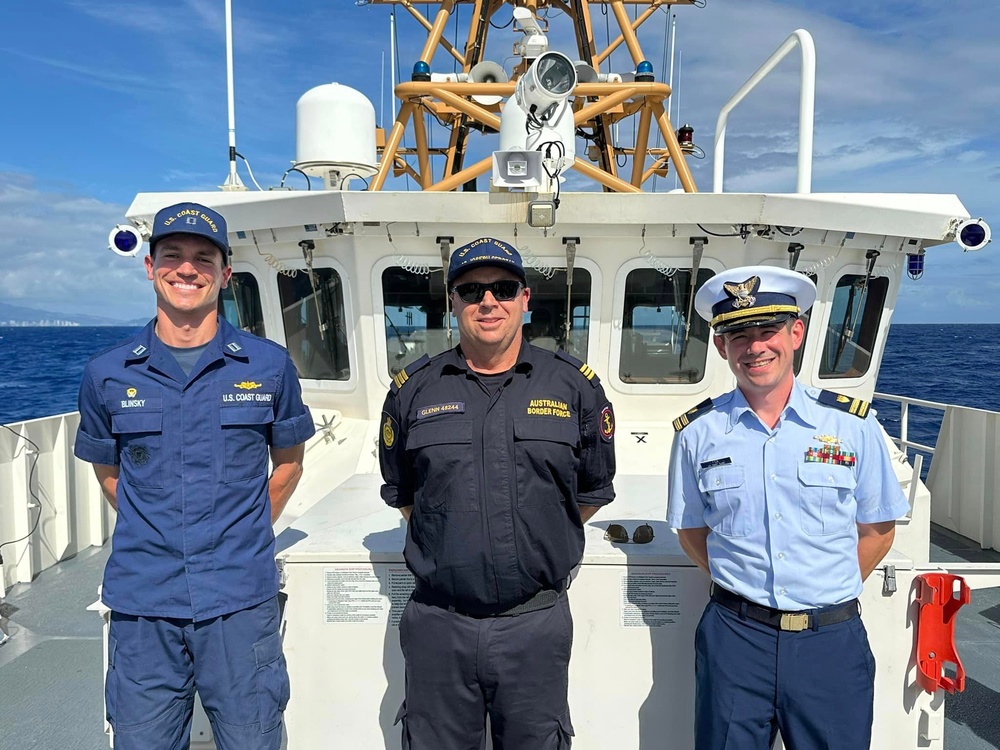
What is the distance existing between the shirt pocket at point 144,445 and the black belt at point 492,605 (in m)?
0.92

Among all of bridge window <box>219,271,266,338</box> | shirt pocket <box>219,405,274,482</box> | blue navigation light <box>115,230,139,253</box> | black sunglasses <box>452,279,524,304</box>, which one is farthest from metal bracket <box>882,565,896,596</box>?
blue navigation light <box>115,230,139,253</box>

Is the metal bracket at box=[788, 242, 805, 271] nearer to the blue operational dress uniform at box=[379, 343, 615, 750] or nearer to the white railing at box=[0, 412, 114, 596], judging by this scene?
the blue operational dress uniform at box=[379, 343, 615, 750]

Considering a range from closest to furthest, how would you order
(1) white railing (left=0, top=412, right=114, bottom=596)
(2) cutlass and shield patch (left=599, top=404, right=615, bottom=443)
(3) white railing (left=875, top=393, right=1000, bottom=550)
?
(2) cutlass and shield patch (left=599, top=404, right=615, bottom=443) → (1) white railing (left=0, top=412, right=114, bottom=596) → (3) white railing (left=875, top=393, right=1000, bottom=550)

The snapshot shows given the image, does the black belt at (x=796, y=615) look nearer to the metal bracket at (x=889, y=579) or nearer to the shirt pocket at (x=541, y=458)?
the metal bracket at (x=889, y=579)

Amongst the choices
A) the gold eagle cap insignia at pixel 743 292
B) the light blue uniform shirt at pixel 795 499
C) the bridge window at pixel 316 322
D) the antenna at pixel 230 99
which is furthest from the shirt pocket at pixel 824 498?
the antenna at pixel 230 99

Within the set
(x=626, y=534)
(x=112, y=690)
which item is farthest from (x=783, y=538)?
(x=112, y=690)

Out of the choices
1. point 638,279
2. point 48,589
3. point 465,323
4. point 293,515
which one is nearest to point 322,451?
point 293,515

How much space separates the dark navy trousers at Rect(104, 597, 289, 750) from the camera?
2143 millimetres

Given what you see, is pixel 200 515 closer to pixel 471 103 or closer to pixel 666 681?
pixel 666 681

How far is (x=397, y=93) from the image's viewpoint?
16.9ft

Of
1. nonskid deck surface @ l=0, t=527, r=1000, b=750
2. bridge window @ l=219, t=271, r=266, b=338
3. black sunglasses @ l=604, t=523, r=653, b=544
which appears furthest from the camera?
bridge window @ l=219, t=271, r=266, b=338

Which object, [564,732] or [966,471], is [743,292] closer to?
[564,732]

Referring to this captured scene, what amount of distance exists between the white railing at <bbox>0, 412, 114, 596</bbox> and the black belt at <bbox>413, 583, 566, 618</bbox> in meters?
4.62

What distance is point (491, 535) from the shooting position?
211 cm
